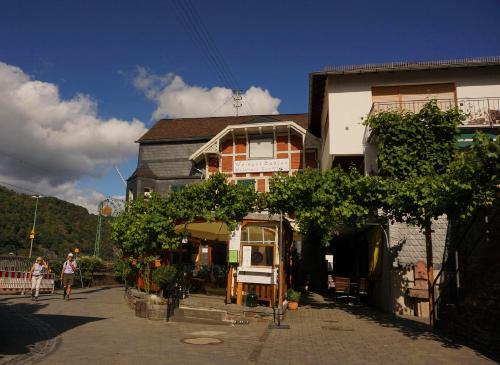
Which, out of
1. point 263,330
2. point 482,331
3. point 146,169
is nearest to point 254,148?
point 146,169

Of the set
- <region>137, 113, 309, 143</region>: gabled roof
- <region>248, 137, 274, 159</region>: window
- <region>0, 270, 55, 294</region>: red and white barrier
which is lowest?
<region>0, 270, 55, 294</region>: red and white barrier

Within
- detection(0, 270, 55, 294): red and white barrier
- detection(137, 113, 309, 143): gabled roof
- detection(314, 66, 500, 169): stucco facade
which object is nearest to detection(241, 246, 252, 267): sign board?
detection(314, 66, 500, 169): stucco facade

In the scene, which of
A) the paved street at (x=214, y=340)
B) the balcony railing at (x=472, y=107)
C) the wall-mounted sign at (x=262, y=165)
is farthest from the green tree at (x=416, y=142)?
the wall-mounted sign at (x=262, y=165)

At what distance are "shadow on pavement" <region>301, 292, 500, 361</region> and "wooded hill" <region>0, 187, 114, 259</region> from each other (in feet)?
123

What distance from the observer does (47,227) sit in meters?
55.9

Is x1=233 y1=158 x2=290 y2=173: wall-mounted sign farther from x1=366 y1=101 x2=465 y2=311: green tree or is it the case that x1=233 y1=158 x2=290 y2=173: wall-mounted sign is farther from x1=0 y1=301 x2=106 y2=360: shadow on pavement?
x1=0 y1=301 x2=106 y2=360: shadow on pavement

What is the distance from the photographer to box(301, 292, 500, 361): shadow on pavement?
825 cm

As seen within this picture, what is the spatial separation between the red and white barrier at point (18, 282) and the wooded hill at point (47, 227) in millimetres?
31168

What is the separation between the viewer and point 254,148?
24859 mm

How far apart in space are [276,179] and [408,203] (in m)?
3.72

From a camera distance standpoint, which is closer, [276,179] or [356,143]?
[276,179]

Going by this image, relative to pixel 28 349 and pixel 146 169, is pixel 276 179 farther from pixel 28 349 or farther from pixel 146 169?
pixel 146 169

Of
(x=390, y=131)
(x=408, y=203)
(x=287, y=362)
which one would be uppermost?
(x=390, y=131)

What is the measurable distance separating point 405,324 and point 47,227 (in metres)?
54.7
